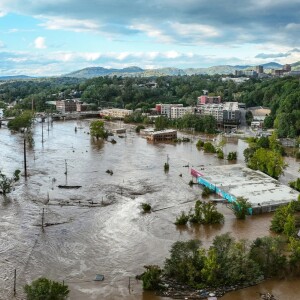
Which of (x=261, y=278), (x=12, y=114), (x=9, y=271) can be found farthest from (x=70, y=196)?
(x=12, y=114)

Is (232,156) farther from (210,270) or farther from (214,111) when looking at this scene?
(214,111)

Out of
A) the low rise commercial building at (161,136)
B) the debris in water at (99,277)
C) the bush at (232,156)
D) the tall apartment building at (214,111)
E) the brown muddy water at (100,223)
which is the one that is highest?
the tall apartment building at (214,111)

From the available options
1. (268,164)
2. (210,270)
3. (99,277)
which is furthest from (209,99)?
(210,270)

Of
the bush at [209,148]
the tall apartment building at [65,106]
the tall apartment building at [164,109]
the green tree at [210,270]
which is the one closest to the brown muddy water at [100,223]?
the green tree at [210,270]

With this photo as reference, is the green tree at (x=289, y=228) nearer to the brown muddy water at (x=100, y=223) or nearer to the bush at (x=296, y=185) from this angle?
the brown muddy water at (x=100, y=223)

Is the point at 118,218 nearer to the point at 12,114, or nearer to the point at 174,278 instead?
the point at 174,278
